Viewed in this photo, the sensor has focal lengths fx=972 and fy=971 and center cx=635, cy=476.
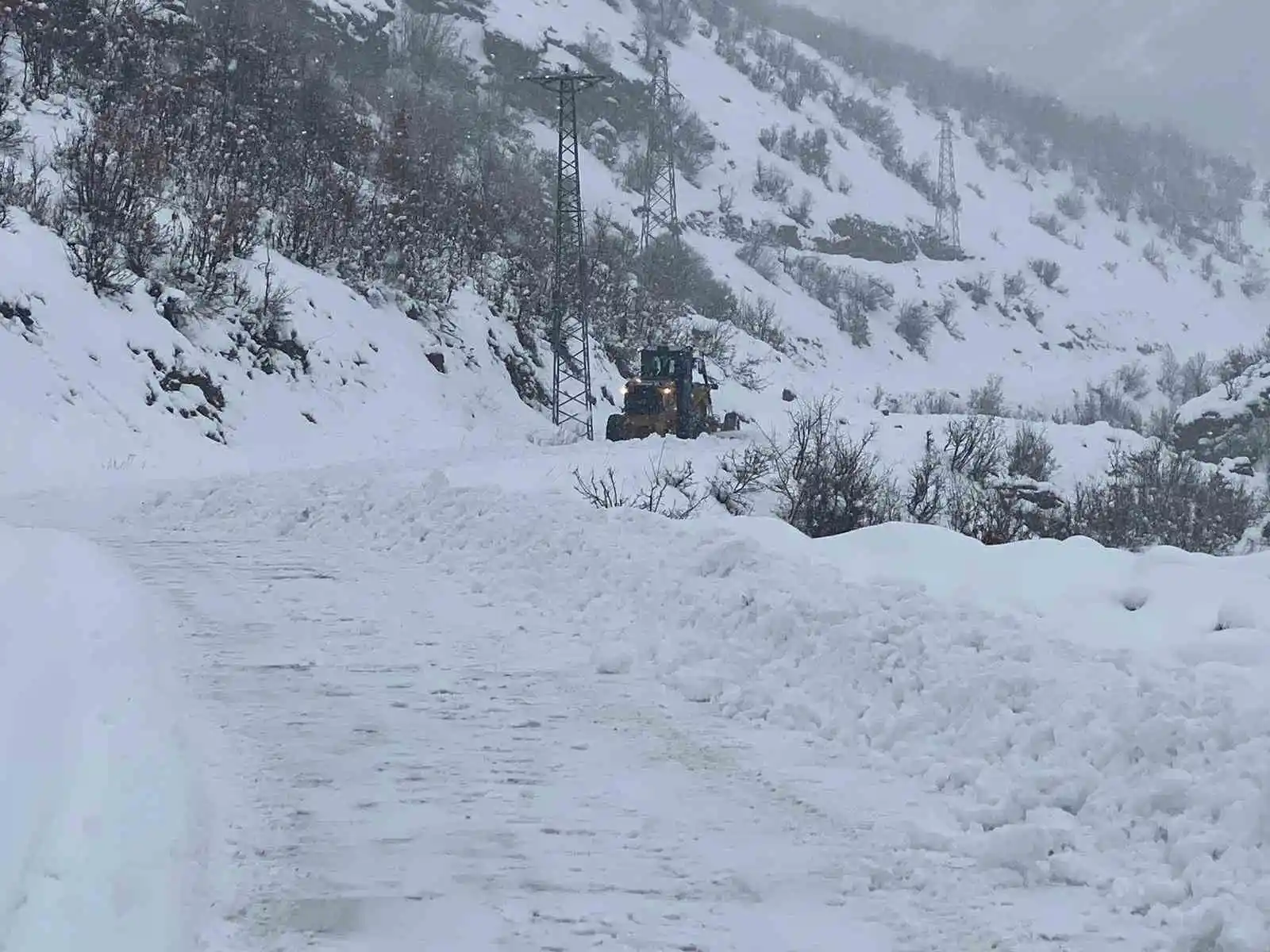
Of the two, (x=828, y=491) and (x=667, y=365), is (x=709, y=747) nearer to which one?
(x=828, y=491)

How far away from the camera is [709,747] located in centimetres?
540

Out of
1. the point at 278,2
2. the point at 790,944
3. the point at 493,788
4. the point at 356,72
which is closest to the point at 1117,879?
the point at 790,944

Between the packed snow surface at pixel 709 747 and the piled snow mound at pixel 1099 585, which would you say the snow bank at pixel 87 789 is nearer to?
the packed snow surface at pixel 709 747

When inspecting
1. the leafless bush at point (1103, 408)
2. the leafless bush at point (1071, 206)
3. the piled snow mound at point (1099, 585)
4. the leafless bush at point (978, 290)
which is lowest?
the piled snow mound at point (1099, 585)

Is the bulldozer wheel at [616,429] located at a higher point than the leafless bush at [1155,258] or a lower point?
lower

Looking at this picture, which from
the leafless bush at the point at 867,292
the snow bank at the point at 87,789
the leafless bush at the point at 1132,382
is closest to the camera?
the snow bank at the point at 87,789

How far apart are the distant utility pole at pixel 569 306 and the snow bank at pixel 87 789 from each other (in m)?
20.0

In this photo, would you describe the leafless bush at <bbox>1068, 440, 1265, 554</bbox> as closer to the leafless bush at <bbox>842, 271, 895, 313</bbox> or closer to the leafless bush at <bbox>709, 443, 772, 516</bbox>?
the leafless bush at <bbox>709, 443, 772, 516</bbox>

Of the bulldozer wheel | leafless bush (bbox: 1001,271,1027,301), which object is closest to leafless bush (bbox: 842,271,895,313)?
leafless bush (bbox: 1001,271,1027,301)

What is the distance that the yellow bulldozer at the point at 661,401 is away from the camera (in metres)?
25.2

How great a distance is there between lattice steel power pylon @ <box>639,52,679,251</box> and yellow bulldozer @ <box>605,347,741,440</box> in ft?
117

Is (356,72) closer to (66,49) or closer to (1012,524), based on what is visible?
(66,49)

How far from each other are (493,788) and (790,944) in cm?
173

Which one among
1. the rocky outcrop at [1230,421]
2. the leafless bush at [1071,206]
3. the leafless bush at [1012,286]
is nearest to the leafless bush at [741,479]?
the rocky outcrop at [1230,421]
